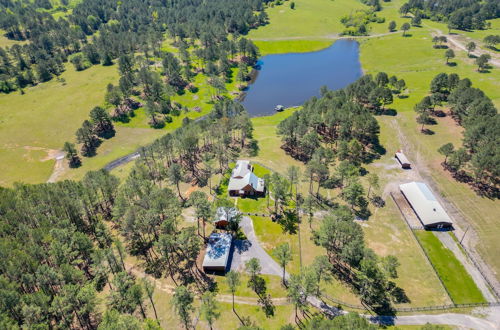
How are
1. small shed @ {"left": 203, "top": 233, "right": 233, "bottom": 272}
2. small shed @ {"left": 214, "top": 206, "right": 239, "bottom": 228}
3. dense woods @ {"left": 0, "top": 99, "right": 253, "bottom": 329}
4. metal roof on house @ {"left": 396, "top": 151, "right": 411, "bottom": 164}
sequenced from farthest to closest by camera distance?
metal roof on house @ {"left": 396, "top": 151, "right": 411, "bottom": 164} → small shed @ {"left": 214, "top": 206, "right": 239, "bottom": 228} → small shed @ {"left": 203, "top": 233, "right": 233, "bottom": 272} → dense woods @ {"left": 0, "top": 99, "right": 253, "bottom": 329}

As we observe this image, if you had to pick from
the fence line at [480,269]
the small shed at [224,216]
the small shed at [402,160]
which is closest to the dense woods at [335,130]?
the small shed at [402,160]

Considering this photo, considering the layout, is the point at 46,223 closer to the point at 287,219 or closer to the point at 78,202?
the point at 78,202

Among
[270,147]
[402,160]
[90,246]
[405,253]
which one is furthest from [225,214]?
[402,160]

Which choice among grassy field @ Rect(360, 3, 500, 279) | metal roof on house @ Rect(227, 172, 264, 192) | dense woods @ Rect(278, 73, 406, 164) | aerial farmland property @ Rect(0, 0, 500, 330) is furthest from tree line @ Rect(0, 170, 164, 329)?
grassy field @ Rect(360, 3, 500, 279)

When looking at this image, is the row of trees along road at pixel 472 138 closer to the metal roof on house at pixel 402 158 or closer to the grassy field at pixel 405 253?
the metal roof on house at pixel 402 158

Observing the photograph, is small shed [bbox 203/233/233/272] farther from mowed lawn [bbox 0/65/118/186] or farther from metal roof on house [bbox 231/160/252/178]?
mowed lawn [bbox 0/65/118/186]

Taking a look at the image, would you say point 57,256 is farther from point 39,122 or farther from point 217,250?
point 39,122
